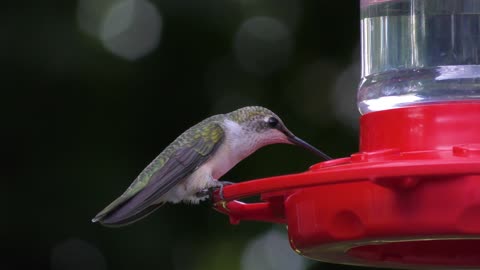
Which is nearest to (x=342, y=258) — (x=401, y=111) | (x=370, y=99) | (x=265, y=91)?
(x=401, y=111)

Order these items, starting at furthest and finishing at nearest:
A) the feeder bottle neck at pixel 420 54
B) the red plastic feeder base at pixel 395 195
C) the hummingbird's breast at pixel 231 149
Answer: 1. the hummingbird's breast at pixel 231 149
2. the feeder bottle neck at pixel 420 54
3. the red plastic feeder base at pixel 395 195

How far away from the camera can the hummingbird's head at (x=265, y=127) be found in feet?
16.4

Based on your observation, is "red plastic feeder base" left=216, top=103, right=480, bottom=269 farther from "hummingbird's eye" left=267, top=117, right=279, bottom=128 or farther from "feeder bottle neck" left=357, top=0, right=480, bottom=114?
"hummingbird's eye" left=267, top=117, right=279, bottom=128

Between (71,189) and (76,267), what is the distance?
1.57ft

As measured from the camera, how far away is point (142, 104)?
5.91 metres

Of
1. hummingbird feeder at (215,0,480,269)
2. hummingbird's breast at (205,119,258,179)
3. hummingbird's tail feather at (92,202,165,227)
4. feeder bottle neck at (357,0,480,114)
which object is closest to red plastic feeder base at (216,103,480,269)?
hummingbird feeder at (215,0,480,269)

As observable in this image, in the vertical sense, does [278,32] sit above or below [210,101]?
above

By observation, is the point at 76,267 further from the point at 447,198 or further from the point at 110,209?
the point at 447,198

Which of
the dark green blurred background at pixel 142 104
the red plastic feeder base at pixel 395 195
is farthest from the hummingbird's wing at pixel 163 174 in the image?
the dark green blurred background at pixel 142 104

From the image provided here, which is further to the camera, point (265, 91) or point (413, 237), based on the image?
point (265, 91)

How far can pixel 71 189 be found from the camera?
5.78 metres

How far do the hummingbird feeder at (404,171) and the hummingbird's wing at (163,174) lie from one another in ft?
1.45

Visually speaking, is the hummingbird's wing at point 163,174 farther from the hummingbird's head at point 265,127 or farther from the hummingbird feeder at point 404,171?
the hummingbird feeder at point 404,171

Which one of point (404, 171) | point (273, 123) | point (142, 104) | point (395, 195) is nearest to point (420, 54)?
point (395, 195)
